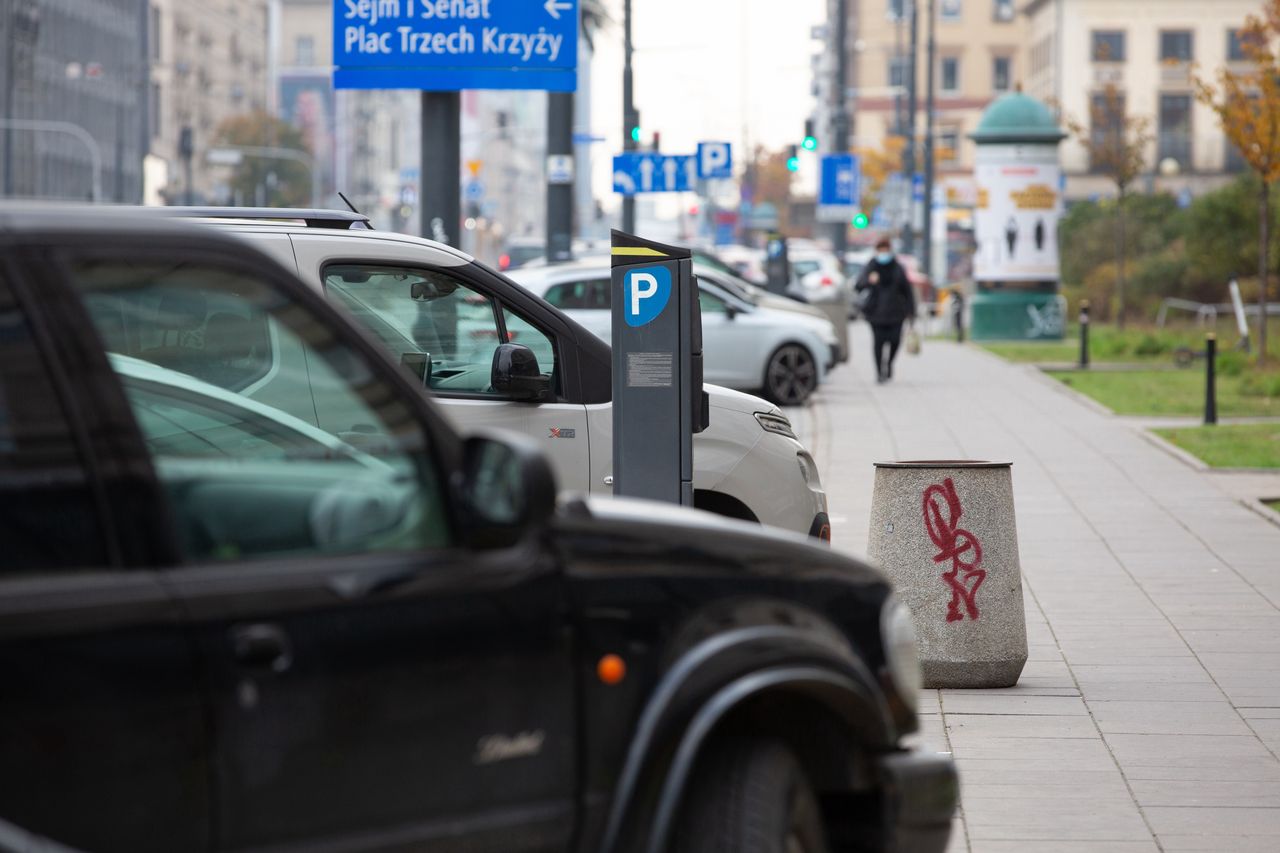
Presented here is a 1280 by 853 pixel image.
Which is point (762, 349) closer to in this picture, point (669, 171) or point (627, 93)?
point (669, 171)

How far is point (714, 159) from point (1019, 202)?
708cm

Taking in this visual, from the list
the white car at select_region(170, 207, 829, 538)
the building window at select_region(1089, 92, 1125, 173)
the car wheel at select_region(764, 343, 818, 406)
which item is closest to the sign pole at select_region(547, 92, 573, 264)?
the car wheel at select_region(764, 343, 818, 406)

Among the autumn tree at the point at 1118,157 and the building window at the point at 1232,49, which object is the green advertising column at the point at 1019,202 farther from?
the building window at the point at 1232,49

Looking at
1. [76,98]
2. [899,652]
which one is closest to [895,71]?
[76,98]

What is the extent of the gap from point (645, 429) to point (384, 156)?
144523 mm

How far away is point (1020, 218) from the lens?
36500 mm

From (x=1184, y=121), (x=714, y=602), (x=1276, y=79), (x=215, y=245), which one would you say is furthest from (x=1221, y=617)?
(x=1184, y=121)

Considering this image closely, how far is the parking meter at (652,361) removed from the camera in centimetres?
783

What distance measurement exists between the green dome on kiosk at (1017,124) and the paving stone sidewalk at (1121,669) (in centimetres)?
A: 1940

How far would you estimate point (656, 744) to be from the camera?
3.86m

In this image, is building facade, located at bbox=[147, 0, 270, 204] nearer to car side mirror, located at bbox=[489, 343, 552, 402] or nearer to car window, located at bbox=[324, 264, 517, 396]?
car window, located at bbox=[324, 264, 517, 396]

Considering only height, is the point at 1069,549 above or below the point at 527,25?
below

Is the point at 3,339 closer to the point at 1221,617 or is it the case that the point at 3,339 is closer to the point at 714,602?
the point at 714,602

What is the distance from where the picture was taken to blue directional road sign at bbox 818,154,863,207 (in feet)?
147
